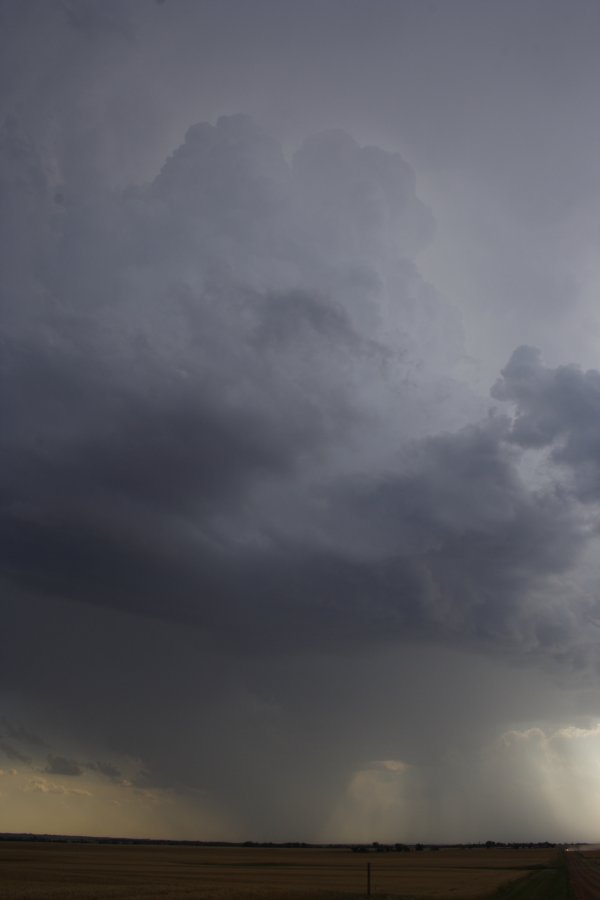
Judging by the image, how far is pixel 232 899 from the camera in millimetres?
63531

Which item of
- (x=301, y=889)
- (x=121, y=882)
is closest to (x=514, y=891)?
(x=301, y=889)

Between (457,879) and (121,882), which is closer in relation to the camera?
(121,882)

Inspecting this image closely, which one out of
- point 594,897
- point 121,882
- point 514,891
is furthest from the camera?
point 121,882

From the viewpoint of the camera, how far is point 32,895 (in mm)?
61625

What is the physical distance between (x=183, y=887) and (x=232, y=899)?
49.7 feet

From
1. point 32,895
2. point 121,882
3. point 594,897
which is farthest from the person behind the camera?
point 121,882

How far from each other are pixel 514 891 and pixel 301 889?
23286 millimetres

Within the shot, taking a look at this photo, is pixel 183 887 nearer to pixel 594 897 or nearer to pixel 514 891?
pixel 514 891

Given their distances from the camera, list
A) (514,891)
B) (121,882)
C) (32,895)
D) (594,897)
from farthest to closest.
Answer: (121,882), (514,891), (594,897), (32,895)

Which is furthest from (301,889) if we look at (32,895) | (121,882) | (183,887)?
(32,895)

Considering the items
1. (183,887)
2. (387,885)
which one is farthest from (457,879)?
(183,887)

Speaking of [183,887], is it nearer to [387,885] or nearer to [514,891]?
[387,885]

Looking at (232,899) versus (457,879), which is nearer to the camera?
(232,899)

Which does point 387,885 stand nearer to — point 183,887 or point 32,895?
point 183,887
